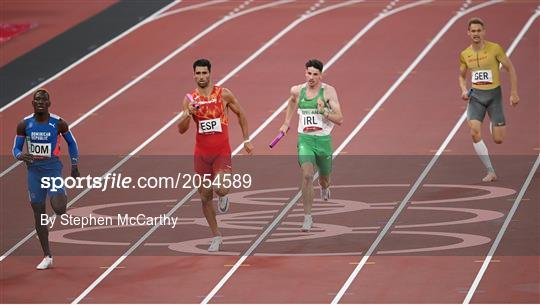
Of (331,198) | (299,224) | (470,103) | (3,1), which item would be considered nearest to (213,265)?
(299,224)

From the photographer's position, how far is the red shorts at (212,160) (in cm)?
1586

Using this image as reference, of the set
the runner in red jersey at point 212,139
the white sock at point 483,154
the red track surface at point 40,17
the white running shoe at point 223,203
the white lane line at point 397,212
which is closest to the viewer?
the white lane line at point 397,212

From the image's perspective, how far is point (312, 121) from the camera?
16.7 m

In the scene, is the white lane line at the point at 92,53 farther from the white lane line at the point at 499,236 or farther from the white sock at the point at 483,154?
the white lane line at the point at 499,236

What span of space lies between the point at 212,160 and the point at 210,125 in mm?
372

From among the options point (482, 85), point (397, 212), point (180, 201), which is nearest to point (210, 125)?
point (180, 201)

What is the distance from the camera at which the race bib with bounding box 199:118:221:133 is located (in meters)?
15.9

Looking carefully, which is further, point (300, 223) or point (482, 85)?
point (482, 85)

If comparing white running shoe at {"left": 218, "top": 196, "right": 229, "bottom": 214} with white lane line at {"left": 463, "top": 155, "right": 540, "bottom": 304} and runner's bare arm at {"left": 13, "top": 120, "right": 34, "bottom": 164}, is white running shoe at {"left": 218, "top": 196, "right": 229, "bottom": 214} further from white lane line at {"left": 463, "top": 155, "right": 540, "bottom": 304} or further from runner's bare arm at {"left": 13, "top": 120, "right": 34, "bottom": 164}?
white lane line at {"left": 463, "top": 155, "right": 540, "bottom": 304}

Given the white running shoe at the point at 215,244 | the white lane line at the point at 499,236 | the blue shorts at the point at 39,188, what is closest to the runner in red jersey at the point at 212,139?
the white running shoe at the point at 215,244

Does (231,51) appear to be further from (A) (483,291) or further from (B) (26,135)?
(A) (483,291)

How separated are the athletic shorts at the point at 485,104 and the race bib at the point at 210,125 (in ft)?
14.4
